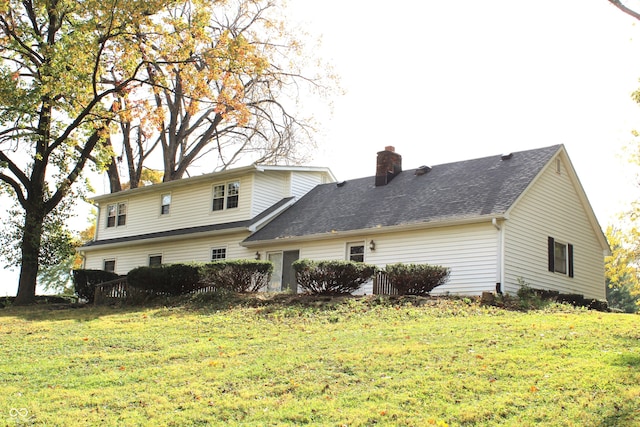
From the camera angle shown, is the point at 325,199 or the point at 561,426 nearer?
the point at 561,426

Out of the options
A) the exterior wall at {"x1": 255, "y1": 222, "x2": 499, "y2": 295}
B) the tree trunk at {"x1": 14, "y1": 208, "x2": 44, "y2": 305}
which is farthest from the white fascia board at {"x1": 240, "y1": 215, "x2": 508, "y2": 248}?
the tree trunk at {"x1": 14, "y1": 208, "x2": 44, "y2": 305}

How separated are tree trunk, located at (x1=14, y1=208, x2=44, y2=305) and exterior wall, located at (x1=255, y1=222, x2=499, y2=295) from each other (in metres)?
11.2

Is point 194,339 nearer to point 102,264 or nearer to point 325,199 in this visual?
point 325,199

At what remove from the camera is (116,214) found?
99.2ft

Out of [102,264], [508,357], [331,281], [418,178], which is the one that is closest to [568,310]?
[331,281]

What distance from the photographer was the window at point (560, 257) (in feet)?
64.8

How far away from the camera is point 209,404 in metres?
7.69

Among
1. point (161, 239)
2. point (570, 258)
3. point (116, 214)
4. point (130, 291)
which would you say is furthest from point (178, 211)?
point (570, 258)

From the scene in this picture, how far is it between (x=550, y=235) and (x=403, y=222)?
476 cm

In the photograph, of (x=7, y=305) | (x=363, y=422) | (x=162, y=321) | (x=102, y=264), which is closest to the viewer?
(x=363, y=422)

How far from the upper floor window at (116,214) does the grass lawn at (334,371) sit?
53.1ft

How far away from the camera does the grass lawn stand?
7.02 meters

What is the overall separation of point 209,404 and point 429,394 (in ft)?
8.65

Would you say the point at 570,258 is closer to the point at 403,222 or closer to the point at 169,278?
the point at 403,222
